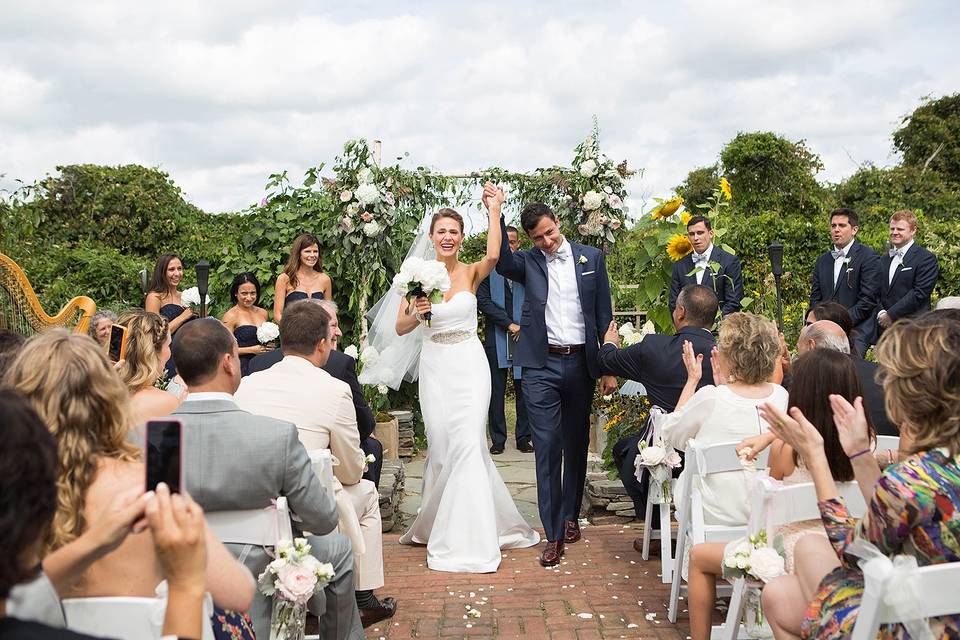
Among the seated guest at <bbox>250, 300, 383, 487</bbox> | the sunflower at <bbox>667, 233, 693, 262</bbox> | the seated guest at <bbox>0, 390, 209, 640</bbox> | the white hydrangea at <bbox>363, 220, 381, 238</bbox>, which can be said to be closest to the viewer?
the seated guest at <bbox>0, 390, 209, 640</bbox>

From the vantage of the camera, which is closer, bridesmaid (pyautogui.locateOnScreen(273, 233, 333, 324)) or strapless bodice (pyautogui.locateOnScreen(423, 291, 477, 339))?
strapless bodice (pyautogui.locateOnScreen(423, 291, 477, 339))

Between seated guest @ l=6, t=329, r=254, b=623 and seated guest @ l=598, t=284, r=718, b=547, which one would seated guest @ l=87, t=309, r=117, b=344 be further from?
seated guest @ l=6, t=329, r=254, b=623

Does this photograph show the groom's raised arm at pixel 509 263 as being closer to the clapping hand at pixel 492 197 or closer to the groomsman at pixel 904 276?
the clapping hand at pixel 492 197

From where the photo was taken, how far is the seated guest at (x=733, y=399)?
155 inches

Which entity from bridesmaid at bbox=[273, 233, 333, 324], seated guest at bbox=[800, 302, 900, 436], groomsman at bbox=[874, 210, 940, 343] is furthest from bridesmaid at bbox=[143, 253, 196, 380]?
groomsman at bbox=[874, 210, 940, 343]

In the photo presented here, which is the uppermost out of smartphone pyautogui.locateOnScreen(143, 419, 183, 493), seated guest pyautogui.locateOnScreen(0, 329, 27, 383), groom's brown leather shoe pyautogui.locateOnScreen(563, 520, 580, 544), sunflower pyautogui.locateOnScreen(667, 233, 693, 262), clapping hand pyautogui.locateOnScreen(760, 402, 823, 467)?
sunflower pyautogui.locateOnScreen(667, 233, 693, 262)

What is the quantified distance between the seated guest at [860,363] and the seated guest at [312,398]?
6.74 feet

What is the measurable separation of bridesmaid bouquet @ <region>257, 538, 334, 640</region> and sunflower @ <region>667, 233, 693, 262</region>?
463cm

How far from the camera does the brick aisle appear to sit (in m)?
4.27

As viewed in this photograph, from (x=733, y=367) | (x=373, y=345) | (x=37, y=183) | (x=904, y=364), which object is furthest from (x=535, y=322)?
(x=37, y=183)

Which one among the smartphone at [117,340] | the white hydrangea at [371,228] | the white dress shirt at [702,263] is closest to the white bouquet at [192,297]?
the white hydrangea at [371,228]

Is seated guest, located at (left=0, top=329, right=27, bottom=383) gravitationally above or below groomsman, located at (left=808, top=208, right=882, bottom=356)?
below

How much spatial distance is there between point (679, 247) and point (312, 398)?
4.07 m

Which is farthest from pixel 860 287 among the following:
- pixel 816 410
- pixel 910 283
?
pixel 816 410
